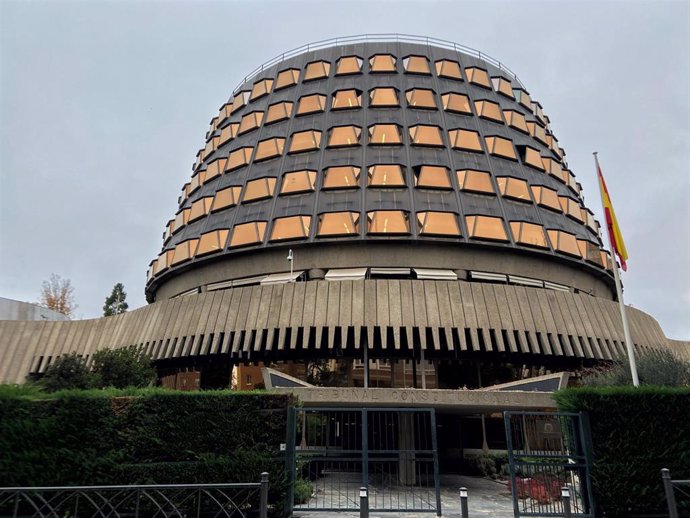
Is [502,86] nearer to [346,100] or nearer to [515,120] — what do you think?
[515,120]

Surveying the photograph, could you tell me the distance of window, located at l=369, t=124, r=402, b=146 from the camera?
3706 cm

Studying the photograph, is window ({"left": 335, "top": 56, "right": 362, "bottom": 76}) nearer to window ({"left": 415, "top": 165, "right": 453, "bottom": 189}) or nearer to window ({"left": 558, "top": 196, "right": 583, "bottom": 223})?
window ({"left": 415, "top": 165, "right": 453, "bottom": 189})

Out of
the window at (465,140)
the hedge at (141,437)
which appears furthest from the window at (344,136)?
the hedge at (141,437)

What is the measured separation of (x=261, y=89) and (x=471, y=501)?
130 ft

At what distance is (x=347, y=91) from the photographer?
41125 mm

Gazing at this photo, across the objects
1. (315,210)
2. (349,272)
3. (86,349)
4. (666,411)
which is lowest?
(666,411)

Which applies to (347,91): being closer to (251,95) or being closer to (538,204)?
(251,95)

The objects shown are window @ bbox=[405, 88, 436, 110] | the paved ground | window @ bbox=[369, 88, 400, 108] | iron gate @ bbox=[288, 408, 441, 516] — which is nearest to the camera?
the paved ground

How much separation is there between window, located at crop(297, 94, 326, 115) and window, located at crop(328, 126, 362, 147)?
3.54m

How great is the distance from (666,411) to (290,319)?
62.7 ft

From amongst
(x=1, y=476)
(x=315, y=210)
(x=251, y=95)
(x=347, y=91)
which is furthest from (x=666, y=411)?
(x=251, y=95)

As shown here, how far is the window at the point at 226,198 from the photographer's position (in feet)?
124

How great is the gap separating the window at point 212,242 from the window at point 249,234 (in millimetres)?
954

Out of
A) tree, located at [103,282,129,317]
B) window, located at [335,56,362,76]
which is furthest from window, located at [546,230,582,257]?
tree, located at [103,282,129,317]
